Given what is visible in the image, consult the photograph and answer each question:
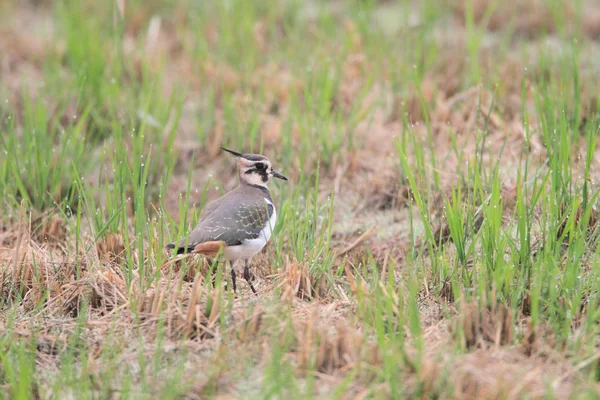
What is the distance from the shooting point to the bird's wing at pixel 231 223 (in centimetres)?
396

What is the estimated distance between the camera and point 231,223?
4.09 metres

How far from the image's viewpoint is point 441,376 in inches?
114

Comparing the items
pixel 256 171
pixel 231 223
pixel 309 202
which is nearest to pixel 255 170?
pixel 256 171

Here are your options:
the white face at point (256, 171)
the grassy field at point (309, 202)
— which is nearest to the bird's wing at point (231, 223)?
the grassy field at point (309, 202)

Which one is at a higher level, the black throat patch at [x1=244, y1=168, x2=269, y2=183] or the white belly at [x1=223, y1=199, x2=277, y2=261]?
the black throat patch at [x1=244, y1=168, x2=269, y2=183]

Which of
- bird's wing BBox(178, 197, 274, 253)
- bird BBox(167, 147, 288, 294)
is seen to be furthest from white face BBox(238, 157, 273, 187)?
bird's wing BBox(178, 197, 274, 253)

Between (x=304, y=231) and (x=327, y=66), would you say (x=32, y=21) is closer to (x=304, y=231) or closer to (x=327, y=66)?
(x=327, y=66)

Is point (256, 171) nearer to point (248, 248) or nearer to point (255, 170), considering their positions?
point (255, 170)

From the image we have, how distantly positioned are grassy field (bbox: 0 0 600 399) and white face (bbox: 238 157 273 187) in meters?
0.18

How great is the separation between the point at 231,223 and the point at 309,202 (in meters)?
0.48

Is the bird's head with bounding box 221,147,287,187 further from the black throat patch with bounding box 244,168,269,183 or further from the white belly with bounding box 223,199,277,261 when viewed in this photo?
the white belly with bounding box 223,199,277,261

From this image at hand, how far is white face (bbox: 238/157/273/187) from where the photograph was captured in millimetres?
4605

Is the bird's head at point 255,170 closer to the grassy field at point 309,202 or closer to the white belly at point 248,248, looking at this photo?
the grassy field at point 309,202

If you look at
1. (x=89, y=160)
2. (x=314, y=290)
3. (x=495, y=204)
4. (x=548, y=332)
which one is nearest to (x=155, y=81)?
(x=89, y=160)
